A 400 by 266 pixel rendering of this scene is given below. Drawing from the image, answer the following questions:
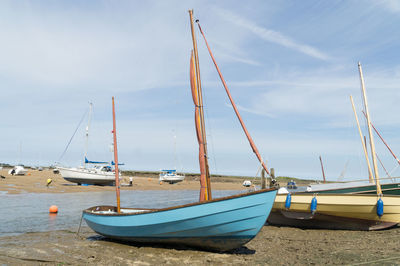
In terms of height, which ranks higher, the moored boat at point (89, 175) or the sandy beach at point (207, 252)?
the moored boat at point (89, 175)

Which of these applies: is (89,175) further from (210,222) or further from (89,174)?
(210,222)

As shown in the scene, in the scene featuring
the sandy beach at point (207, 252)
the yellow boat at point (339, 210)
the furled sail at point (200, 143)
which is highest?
the furled sail at point (200, 143)

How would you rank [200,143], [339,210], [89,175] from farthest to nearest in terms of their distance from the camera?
1. [89,175]
2. [339,210]
3. [200,143]

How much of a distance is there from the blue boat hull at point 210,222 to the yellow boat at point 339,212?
7088 mm

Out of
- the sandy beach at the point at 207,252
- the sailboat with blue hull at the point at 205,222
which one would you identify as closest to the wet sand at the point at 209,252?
the sandy beach at the point at 207,252

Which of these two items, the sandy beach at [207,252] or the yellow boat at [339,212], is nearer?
the sandy beach at [207,252]

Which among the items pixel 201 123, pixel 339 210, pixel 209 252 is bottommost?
pixel 209 252

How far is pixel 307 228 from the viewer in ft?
56.4

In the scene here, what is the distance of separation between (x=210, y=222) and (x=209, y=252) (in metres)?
1.85

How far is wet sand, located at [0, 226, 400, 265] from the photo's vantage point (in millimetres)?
10445

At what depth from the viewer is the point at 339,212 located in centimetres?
1584

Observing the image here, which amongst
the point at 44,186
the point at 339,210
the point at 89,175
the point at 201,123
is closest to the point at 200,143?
the point at 201,123

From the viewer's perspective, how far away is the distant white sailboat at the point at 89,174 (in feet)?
156

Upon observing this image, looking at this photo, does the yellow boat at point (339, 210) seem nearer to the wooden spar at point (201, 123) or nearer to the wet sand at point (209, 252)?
the wet sand at point (209, 252)
